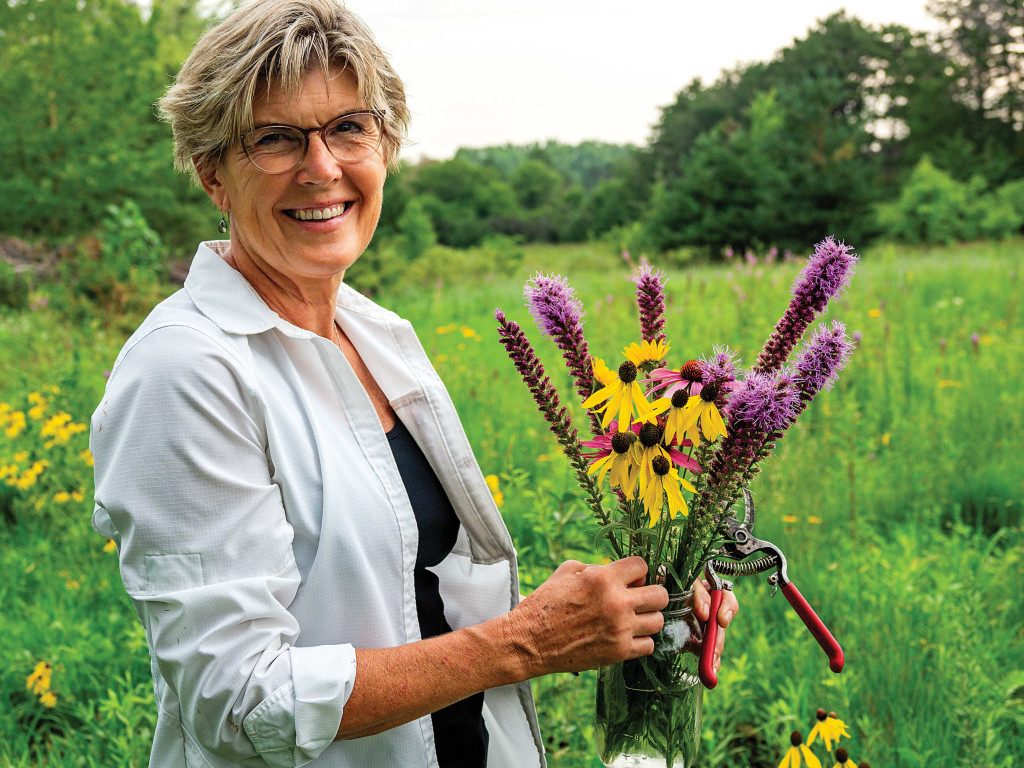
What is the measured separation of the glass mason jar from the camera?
1.28m

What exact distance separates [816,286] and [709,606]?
57 cm

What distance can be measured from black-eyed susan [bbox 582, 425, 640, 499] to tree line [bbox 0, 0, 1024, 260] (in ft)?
4.28

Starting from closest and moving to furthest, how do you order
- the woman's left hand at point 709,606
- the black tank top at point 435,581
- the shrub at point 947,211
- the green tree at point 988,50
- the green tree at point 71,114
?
the woman's left hand at point 709,606 → the black tank top at point 435,581 → the green tree at point 71,114 → the shrub at point 947,211 → the green tree at point 988,50

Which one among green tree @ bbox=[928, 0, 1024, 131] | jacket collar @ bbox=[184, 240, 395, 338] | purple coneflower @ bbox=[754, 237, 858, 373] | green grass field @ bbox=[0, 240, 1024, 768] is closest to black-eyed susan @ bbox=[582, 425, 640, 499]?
purple coneflower @ bbox=[754, 237, 858, 373]

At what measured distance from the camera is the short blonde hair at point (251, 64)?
1.44m

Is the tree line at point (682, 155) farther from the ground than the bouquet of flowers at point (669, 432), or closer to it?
farther from the ground

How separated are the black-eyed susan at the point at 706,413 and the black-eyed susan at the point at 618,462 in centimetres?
8

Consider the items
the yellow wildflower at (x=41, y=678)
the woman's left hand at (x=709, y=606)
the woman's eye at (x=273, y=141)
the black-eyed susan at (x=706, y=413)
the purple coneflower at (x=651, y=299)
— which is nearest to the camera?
the black-eyed susan at (x=706, y=413)

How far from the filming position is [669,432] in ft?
3.74

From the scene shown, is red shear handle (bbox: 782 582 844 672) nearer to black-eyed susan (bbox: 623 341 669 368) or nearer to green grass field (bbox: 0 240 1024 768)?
black-eyed susan (bbox: 623 341 669 368)

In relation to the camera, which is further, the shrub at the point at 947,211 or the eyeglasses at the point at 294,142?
the shrub at the point at 947,211

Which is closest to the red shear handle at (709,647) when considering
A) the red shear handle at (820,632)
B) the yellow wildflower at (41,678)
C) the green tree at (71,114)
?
the red shear handle at (820,632)

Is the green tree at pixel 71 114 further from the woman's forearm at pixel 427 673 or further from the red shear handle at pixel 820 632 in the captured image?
the red shear handle at pixel 820 632

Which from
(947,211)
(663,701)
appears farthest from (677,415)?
(947,211)
